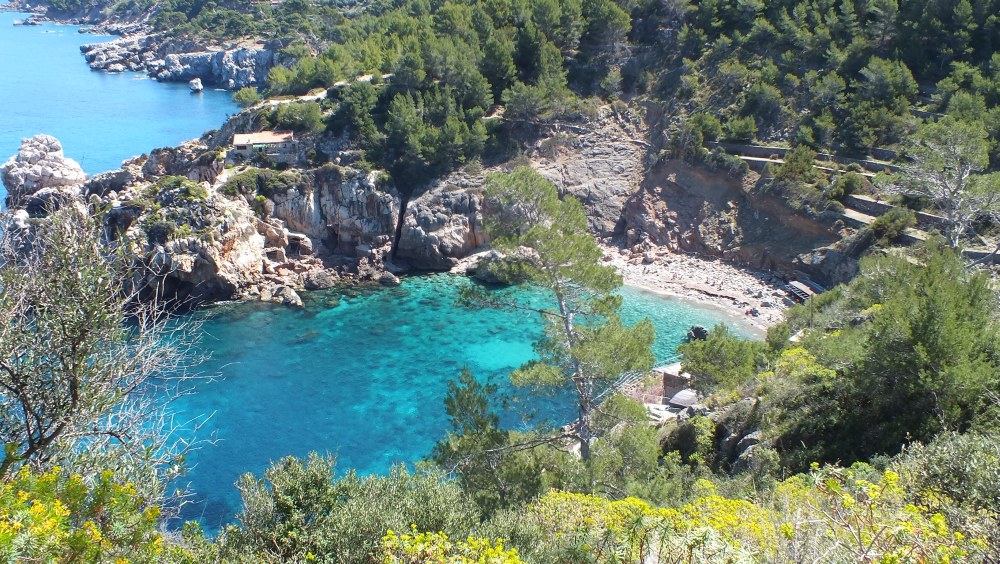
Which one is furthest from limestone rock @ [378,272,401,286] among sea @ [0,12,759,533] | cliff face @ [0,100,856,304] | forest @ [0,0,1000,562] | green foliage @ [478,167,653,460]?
green foliage @ [478,167,653,460]

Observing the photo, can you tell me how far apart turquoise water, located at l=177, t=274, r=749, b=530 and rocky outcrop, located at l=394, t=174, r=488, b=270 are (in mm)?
1503

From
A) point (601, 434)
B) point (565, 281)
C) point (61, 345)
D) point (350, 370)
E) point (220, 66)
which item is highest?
point (61, 345)

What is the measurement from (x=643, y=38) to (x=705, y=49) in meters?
4.62

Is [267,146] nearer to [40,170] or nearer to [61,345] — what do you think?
[40,170]

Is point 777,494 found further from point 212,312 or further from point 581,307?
point 212,312

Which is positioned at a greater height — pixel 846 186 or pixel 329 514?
pixel 329 514

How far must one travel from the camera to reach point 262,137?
1495 inches

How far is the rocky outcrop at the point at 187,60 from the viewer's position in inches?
3054

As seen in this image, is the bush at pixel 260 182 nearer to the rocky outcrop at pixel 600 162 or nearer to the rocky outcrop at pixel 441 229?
the rocky outcrop at pixel 441 229

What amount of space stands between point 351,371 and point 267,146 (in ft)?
55.3

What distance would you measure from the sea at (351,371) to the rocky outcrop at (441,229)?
147cm

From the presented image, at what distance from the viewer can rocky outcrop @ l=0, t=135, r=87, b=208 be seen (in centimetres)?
3666

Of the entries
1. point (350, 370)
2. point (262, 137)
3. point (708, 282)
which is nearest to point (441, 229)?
point (262, 137)

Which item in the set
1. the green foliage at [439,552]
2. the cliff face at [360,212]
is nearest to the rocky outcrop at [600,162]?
the cliff face at [360,212]
